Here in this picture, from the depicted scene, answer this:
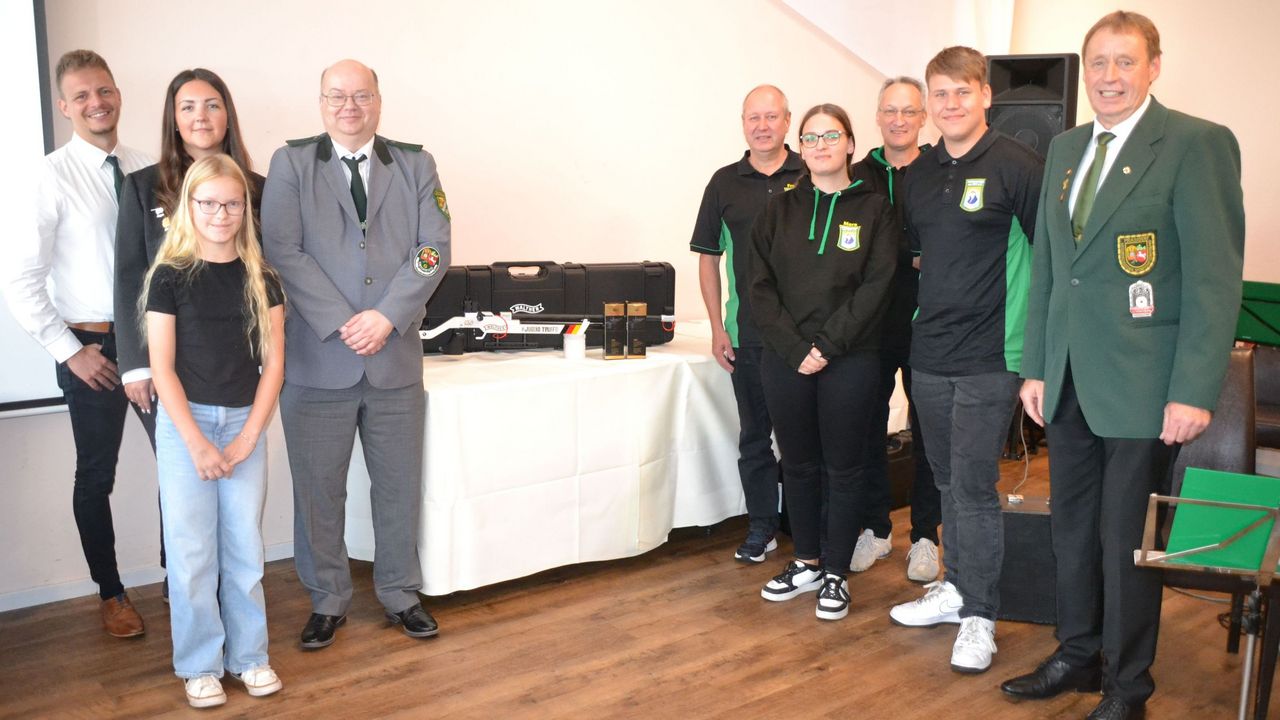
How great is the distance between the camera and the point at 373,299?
287 cm

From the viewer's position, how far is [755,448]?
12.1 feet

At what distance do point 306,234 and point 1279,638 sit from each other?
2540mm

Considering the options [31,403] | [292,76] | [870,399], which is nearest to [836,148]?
[870,399]

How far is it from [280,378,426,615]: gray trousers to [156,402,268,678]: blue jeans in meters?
0.28

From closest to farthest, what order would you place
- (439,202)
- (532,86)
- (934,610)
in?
(439,202) → (934,610) → (532,86)

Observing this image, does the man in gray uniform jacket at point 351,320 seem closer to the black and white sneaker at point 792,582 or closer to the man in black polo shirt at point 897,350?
the black and white sneaker at point 792,582

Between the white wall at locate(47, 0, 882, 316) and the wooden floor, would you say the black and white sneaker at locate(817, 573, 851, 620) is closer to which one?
the wooden floor

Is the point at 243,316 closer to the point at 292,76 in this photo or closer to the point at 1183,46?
the point at 292,76

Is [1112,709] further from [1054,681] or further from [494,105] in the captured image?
[494,105]

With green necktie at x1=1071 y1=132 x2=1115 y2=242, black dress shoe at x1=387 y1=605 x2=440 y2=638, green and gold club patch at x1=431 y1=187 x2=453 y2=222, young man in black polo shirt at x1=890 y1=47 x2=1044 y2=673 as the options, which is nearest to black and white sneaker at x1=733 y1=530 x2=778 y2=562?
young man in black polo shirt at x1=890 y1=47 x2=1044 y2=673

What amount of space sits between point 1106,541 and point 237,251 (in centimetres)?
216

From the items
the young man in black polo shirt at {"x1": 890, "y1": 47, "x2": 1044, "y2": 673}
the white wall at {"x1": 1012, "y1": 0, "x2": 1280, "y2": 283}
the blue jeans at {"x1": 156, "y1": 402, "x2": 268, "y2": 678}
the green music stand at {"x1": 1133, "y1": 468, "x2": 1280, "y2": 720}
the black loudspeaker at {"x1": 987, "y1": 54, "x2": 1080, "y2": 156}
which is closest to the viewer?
the green music stand at {"x1": 1133, "y1": 468, "x2": 1280, "y2": 720}

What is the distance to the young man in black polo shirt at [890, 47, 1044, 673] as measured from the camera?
2.77m

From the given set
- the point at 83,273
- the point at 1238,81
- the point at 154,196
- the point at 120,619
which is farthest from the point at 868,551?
the point at 1238,81
